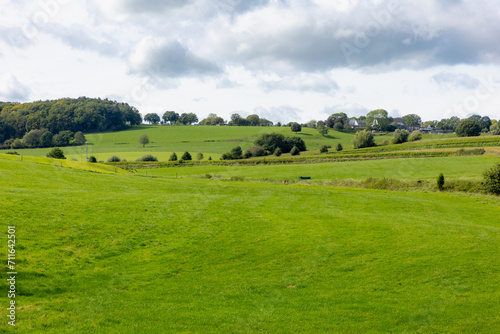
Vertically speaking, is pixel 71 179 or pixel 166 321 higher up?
pixel 71 179

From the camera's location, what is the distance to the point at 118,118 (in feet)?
516

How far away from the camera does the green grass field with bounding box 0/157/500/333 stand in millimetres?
11016

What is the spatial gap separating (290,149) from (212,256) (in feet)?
318

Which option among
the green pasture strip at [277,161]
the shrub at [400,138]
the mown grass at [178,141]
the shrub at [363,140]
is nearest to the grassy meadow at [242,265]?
the green pasture strip at [277,161]

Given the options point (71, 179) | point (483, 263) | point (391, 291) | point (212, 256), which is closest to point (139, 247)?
point (212, 256)

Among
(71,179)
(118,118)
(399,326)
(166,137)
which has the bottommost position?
(399,326)

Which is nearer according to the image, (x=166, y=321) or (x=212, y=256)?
(x=166, y=321)

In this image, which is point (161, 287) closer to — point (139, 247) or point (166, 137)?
point (139, 247)

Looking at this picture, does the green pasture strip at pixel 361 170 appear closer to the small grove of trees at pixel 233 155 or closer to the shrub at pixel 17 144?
the small grove of trees at pixel 233 155

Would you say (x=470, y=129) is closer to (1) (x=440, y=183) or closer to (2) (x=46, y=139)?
(1) (x=440, y=183)

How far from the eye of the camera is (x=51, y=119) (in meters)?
128

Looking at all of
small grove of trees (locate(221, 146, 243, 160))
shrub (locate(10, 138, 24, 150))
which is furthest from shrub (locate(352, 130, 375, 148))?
shrub (locate(10, 138, 24, 150))

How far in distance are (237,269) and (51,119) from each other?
135471mm

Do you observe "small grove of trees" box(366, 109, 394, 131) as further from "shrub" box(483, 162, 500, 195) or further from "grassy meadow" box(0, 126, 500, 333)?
"grassy meadow" box(0, 126, 500, 333)
